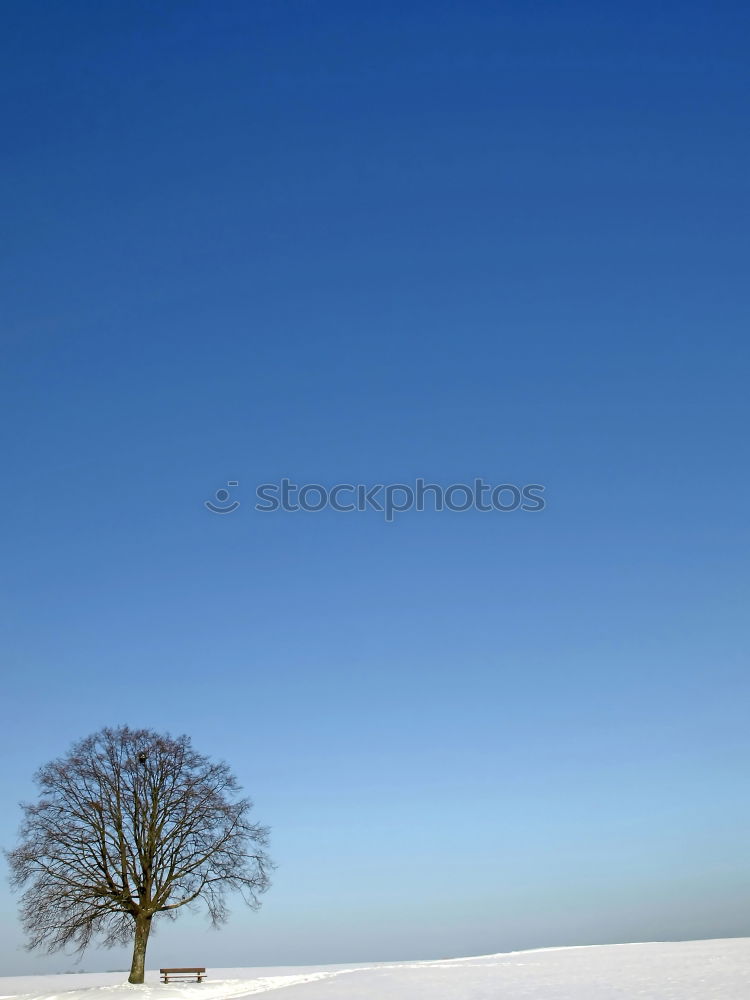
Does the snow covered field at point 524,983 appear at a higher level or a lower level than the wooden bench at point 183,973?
lower

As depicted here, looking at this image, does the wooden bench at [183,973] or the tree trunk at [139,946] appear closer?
the tree trunk at [139,946]

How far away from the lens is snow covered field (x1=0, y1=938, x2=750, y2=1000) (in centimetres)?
3166

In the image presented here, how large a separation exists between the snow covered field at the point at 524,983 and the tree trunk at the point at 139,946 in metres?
0.79

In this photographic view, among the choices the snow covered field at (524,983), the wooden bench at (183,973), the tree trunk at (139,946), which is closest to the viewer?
the snow covered field at (524,983)

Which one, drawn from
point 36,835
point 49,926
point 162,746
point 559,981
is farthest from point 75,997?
point 559,981

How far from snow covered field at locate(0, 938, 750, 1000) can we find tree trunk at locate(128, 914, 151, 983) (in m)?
0.79

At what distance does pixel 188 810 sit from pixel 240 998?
9.69 meters

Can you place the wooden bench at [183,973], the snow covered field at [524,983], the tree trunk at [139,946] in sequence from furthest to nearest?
the wooden bench at [183,973]
the tree trunk at [139,946]
the snow covered field at [524,983]

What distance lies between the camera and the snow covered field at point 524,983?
31.7 metres

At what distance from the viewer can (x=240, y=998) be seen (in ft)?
120

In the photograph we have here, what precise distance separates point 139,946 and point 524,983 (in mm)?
17826

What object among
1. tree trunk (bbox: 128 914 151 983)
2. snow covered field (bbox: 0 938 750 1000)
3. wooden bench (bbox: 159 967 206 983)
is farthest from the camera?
wooden bench (bbox: 159 967 206 983)

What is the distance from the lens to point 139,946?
41.9 metres

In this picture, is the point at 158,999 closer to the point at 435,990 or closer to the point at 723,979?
the point at 435,990
